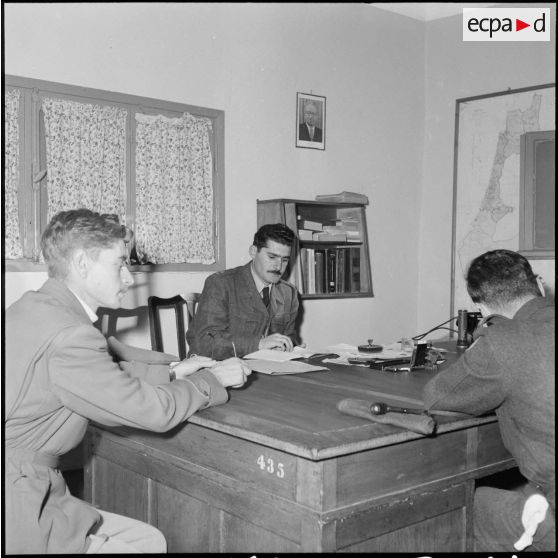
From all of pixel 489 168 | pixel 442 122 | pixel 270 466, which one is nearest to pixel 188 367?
pixel 270 466

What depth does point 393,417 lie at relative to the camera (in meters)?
1.89

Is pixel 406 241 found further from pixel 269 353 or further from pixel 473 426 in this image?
pixel 473 426

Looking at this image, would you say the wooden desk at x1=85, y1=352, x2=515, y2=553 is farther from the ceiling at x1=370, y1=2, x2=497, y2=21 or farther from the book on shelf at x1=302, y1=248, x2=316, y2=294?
the ceiling at x1=370, y1=2, x2=497, y2=21

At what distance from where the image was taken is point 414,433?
188cm

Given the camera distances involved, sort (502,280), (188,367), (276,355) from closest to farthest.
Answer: (502,280), (188,367), (276,355)

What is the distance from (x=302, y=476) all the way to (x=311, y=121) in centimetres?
386

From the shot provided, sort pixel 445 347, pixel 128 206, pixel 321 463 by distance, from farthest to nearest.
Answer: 1. pixel 128 206
2. pixel 445 347
3. pixel 321 463

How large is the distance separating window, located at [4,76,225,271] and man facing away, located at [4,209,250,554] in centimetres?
211

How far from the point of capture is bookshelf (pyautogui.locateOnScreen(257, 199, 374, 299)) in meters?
4.91

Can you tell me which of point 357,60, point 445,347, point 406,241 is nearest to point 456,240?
point 406,241

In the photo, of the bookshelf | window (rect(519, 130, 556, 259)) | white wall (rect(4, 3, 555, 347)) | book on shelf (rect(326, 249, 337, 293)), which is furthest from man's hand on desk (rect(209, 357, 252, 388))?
window (rect(519, 130, 556, 259))

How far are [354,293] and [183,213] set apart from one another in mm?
1581

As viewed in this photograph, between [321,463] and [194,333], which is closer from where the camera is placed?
[321,463]

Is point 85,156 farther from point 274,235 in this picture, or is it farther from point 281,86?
point 281,86
